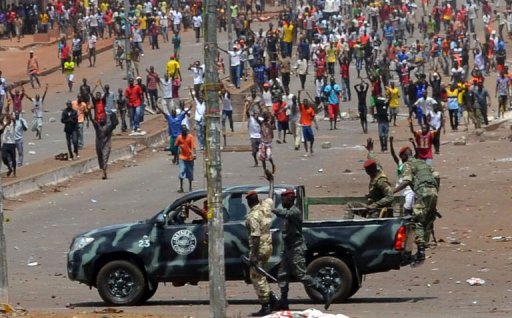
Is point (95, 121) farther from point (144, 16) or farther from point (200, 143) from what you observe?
point (144, 16)

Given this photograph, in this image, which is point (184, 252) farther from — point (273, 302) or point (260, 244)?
point (273, 302)

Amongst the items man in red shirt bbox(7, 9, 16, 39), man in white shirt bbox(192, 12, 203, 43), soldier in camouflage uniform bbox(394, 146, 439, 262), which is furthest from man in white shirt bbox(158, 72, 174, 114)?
soldier in camouflage uniform bbox(394, 146, 439, 262)

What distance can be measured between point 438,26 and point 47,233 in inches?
1605

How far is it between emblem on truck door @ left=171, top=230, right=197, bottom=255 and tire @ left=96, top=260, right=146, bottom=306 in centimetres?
56

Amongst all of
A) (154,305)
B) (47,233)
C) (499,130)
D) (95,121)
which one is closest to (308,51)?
(499,130)

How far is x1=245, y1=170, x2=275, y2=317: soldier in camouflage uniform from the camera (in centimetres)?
1606

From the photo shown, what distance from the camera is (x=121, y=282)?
17656mm

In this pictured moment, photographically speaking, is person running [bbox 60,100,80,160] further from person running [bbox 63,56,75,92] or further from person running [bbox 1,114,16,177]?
person running [bbox 63,56,75,92]

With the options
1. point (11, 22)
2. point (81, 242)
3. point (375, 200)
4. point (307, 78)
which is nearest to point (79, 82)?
point (307, 78)

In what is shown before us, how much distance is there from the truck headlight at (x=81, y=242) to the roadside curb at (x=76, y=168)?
449 inches

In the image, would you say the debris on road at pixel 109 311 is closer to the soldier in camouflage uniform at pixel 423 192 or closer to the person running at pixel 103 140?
the soldier in camouflage uniform at pixel 423 192

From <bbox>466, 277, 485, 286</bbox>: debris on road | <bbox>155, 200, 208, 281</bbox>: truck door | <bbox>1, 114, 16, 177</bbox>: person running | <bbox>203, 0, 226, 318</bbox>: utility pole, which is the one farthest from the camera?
<bbox>1, 114, 16, 177</bbox>: person running

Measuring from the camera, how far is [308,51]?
173 feet

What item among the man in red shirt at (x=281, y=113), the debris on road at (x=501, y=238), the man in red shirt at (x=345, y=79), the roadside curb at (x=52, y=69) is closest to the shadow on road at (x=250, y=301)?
the debris on road at (x=501, y=238)
